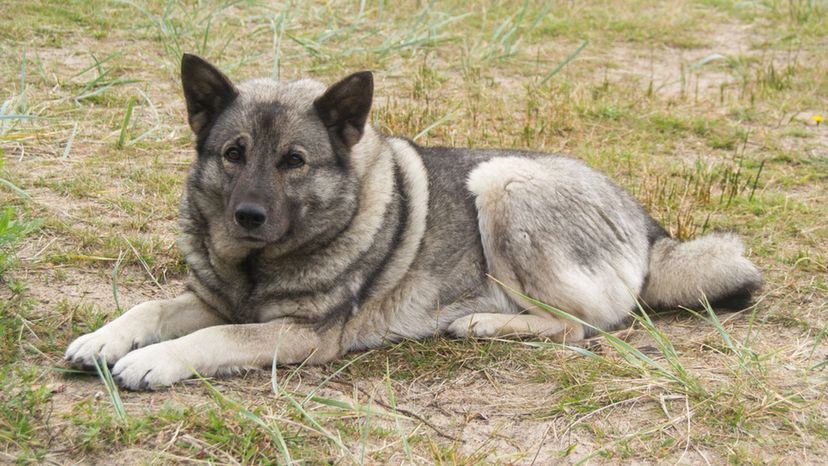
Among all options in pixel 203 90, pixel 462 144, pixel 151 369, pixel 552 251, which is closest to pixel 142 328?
pixel 151 369

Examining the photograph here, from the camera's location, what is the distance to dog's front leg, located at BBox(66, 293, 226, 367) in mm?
3575

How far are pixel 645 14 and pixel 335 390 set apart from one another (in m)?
7.80

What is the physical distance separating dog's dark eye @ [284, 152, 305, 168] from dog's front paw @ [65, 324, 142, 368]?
3.15ft

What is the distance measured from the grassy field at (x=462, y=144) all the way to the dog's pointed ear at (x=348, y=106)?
3.35 feet

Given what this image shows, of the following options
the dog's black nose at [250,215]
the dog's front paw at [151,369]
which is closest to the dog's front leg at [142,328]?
the dog's front paw at [151,369]

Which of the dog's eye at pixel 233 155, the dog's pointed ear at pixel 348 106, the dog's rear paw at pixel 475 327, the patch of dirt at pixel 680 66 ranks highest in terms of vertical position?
the dog's pointed ear at pixel 348 106

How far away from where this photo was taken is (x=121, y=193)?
5441mm

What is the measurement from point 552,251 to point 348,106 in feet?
3.86

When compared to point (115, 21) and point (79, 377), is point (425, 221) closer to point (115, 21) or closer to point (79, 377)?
point (79, 377)

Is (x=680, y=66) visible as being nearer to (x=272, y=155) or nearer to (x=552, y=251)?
(x=552, y=251)

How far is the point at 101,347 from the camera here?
3609 millimetres

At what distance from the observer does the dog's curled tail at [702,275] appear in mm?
4340

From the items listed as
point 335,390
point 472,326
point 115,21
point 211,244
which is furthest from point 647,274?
point 115,21

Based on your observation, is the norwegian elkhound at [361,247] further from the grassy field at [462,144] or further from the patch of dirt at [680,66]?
the patch of dirt at [680,66]
